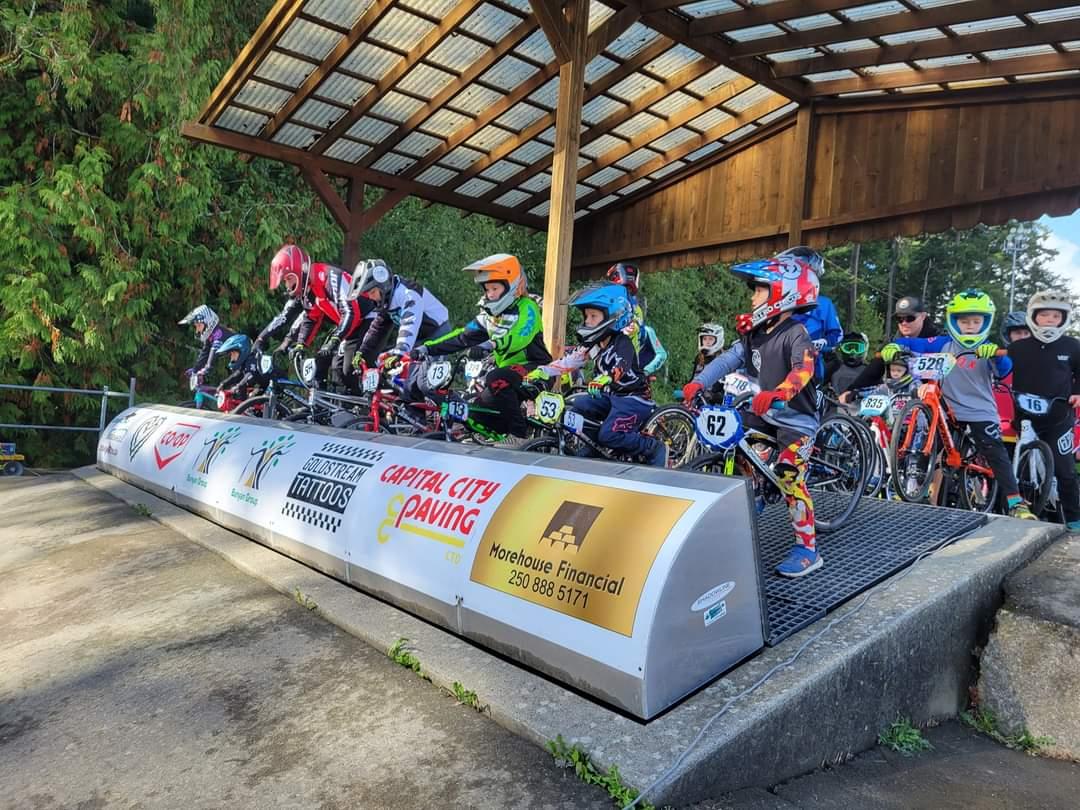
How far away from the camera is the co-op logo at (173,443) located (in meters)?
6.83

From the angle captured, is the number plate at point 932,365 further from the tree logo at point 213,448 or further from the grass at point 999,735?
the tree logo at point 213,448

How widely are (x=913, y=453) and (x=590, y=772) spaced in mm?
4838

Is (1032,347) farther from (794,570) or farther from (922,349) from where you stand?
(794,570)

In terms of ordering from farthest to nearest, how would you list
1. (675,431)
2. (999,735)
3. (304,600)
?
(675,431)
(304,600)
(999,735)

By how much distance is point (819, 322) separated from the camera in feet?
14.3

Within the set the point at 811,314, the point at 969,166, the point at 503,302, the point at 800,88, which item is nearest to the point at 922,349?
the point at 811,314

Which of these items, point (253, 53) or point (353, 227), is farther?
point (353, 227)

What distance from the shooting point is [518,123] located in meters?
12.3

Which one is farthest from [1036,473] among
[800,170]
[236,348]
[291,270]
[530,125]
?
[530,125]

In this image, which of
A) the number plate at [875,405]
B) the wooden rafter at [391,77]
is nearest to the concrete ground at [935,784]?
the number plate at [875,405]

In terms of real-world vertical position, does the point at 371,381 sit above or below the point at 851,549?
above

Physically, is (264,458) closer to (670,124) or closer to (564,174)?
(564,174)

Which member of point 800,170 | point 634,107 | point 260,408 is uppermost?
point 634,107

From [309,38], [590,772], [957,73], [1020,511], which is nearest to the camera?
[590,772]
